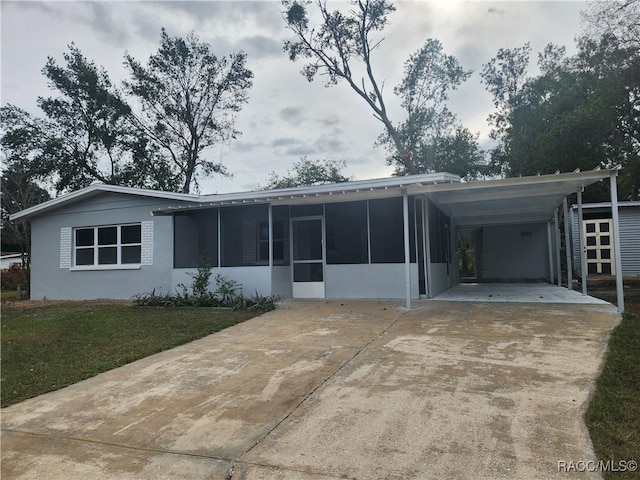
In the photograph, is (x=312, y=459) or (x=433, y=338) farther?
(x=433, y=338)

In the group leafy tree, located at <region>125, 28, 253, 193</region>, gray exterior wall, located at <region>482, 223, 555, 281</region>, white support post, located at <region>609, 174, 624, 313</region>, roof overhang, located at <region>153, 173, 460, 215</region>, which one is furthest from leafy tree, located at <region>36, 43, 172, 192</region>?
white support post, located at <region>609, 174, 624, 313</region>

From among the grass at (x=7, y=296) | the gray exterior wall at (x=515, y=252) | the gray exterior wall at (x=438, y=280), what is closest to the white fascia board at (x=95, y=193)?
the grass at (x=7, y=296)

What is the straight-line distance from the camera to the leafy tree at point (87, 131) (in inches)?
860

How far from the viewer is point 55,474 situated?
292 cm

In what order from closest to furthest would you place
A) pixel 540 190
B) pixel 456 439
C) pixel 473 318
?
pixel 456 439 < pixel 473 318 < pixel 540 190

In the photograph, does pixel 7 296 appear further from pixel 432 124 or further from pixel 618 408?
pixel 432 124

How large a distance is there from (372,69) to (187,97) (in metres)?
11.2

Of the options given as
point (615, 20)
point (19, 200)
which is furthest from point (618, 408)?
point (19, 200)

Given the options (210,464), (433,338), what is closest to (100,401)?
(210,464)

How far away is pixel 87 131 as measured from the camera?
22.6 meters

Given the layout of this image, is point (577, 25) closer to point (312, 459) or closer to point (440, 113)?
point (440, 113)

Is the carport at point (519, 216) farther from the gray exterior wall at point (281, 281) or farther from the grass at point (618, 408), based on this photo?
the gray exterior wall at point (281, 281)

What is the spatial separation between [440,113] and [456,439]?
2342cm

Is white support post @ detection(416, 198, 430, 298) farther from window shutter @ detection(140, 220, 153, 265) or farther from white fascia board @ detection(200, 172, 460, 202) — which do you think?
window shutter @ detection(140, 220, 153, 265)
